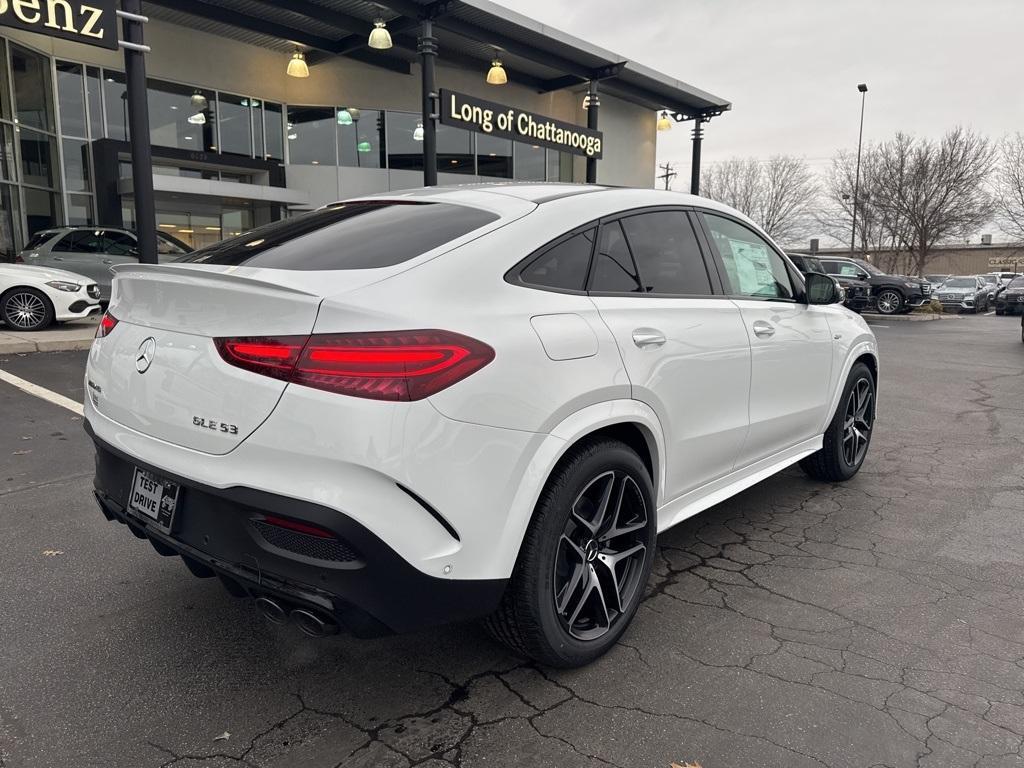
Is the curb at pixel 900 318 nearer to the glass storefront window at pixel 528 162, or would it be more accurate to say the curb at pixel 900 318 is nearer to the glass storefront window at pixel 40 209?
the glass storefront window at pixel 528 162

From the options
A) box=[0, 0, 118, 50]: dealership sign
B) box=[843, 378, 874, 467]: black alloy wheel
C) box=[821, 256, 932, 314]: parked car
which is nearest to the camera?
box=[843, 378, 874, 467]: black alloy wheel

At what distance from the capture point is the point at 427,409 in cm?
197

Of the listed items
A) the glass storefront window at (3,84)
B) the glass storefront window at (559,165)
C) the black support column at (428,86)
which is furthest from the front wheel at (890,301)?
the glass storefront window at (3,84)

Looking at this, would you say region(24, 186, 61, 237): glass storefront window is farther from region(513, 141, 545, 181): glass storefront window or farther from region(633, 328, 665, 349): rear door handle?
region(633, 328, 665, 349): rear door handle

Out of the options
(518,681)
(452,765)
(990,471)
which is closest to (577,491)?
(518,681)

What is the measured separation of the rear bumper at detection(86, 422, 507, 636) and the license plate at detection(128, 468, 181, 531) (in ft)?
0.11

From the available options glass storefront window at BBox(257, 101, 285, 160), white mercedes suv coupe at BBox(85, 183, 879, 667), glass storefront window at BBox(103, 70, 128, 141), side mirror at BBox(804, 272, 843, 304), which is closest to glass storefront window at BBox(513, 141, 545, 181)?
glass storefront window at BBox(257, 101, 285, 160)

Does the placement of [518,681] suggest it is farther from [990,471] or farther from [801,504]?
[990,471]

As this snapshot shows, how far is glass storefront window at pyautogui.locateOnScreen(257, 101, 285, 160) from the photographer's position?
20672mm

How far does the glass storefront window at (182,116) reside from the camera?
18.6 meters

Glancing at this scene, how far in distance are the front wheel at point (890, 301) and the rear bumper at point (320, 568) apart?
23843 millimetres

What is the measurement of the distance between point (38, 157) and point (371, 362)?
19.5 meters

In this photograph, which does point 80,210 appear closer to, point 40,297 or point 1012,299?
point 40,297

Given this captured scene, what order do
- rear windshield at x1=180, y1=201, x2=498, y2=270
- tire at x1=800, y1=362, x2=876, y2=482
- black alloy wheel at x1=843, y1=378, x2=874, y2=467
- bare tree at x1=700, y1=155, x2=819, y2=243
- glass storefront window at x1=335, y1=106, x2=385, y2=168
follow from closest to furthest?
rear windshield at x1=180, y1=201, x2=498, y2=270 → tire at x1=800, y1=362, x2=876, y2=482 → black alloy wheel at x1=843, y1=378, x2=874, y2=467 → glass storefront window at x1=335, y1=106, x2=385, y2=168 → bare tree at x1=700, y1=155, x2=819, y2=243
